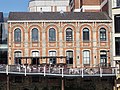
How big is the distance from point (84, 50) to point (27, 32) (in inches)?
323

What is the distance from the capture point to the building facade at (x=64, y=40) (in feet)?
174

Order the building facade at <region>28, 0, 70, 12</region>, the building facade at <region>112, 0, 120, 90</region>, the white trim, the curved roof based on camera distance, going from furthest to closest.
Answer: the building facade at <region>28, 0, 70, 12</region>
the white trim
the curved roof
the building facade at <region>112, 0, 120, 90</region>

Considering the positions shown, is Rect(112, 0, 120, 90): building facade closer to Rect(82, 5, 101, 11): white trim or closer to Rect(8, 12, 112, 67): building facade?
Rect(8, 12, 112, 67): building facade

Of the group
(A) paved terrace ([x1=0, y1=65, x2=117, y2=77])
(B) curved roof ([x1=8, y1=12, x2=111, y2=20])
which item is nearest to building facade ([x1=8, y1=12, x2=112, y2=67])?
(B) curved roof ([x1=8, y1=12, x2=111, y2=20])

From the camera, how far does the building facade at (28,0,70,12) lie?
356 ft

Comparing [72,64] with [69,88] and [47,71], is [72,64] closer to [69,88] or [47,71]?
[69,88]

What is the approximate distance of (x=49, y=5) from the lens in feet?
361

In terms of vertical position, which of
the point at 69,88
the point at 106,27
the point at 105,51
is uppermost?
the point at 106,27

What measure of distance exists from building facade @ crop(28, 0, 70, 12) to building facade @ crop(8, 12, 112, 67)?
2156 inches

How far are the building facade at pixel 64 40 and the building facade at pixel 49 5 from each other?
54.8 meters

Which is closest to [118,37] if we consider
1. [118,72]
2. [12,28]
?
[118,72]

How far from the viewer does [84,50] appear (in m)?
53.8

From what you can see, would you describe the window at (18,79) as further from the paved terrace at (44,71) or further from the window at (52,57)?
the window at (52,57)

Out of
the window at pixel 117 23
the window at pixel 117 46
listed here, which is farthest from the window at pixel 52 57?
the window at pixel 117 23
